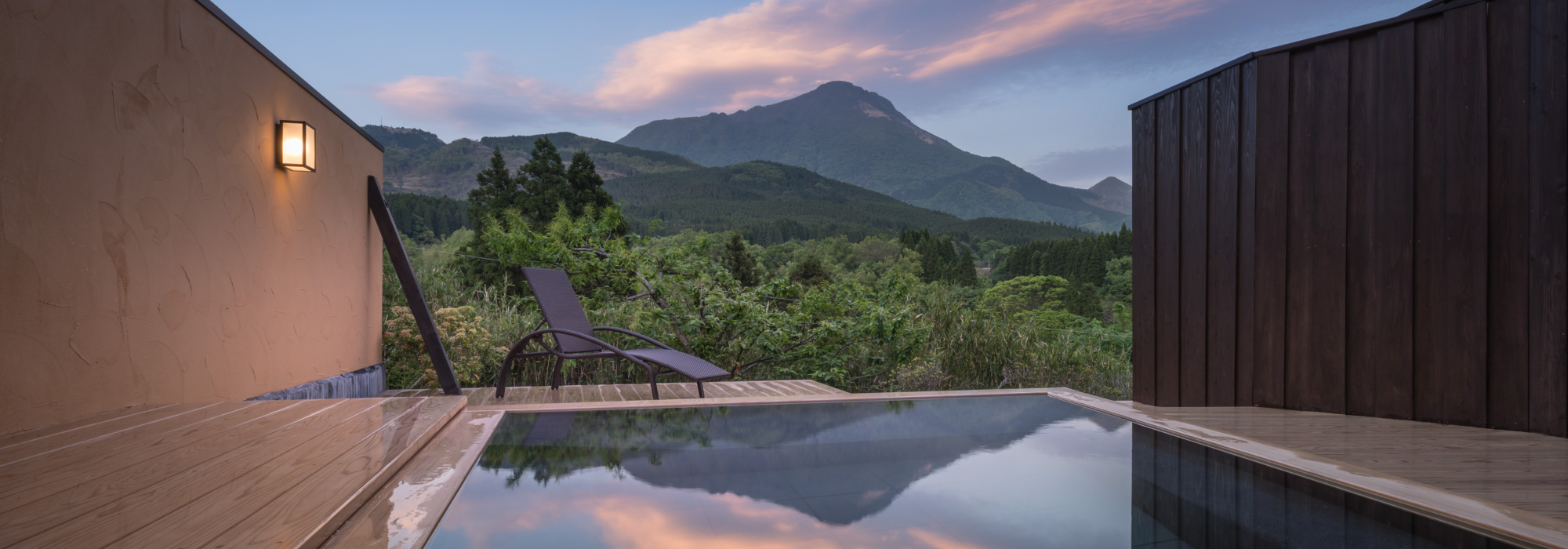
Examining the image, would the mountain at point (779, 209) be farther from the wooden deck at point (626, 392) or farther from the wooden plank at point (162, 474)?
the wooden plank at point (162, 474)

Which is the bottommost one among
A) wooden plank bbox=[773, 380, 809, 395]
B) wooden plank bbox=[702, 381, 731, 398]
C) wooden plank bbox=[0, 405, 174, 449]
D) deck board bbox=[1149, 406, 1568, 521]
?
wooden plank bbox=[702, 381, 731, 398]

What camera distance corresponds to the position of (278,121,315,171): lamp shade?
3014 mm

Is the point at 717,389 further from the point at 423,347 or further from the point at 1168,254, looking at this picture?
the point at 1168,254

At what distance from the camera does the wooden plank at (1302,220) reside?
2947mm

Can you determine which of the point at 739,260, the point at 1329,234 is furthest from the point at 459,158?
the point at 1329,234

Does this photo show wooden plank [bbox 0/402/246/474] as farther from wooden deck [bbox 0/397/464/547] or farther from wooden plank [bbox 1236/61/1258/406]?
wooden plank [bbox 1236/61/1258/406]

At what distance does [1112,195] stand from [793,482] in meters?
47.7

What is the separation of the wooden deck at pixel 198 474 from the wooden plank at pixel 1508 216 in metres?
3.70

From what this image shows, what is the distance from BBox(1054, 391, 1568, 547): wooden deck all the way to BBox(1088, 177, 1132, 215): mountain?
140 feet

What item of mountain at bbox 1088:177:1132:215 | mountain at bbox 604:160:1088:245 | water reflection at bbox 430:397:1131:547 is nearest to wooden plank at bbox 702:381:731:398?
water reflection at bbox 430:397:1131:547

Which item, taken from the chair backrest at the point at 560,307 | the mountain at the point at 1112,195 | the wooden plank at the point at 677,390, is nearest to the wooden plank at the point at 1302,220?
the wooden plank at the point at 677,390

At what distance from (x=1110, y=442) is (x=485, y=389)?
3.43 m

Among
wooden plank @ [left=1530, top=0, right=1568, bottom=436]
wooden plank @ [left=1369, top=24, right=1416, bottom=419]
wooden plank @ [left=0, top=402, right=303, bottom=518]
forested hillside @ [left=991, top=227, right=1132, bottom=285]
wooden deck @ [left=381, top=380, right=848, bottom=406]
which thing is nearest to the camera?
wooden plank @ [left=0, top=402, right=303, bottom=518]

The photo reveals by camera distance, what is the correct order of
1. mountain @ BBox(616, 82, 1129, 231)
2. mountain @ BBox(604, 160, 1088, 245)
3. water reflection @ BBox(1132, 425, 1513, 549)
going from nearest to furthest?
water reflection @ BBox(1132, 425, 1513, 549)
mountain @ BBox(604, 160, 1088, 245)
mountain @ BBox(616, 82, 1129, 231)
